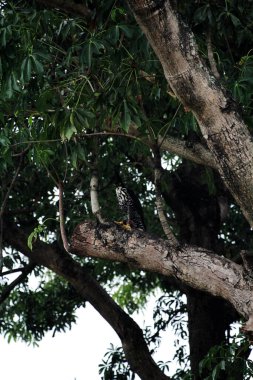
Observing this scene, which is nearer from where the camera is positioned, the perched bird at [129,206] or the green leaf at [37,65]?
the green leaf at [37,65]

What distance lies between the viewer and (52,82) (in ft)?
21.7

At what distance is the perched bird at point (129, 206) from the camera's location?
8.27 m

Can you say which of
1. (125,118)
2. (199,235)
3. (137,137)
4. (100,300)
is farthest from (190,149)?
(199,235)

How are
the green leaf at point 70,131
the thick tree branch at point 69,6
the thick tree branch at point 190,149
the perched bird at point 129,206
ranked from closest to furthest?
the green leaf at point 70,131, the thick tree branch at point 69,6, the thick tree branch at point 190,149, the perched bird at point 129,206

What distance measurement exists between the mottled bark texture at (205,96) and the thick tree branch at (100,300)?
3.45 metres

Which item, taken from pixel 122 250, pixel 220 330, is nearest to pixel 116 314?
pixel 220 330

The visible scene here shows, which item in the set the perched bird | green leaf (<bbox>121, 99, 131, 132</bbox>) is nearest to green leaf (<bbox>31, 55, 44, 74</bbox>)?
green leaf (<bbox>121, 99, 131, 132</bbox>)

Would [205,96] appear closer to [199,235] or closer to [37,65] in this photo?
[37,65]

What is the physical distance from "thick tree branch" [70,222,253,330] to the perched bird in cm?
205

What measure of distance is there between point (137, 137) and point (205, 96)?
141 centimetres

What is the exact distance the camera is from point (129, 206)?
8.42 m

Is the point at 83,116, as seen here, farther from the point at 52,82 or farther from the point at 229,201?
the point at 229,201

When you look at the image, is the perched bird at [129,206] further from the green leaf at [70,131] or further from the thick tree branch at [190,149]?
the green leaf at [70,131]

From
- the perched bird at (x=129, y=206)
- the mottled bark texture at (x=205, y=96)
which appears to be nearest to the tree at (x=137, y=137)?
the mottled bark texture at (x=205, y=96)
